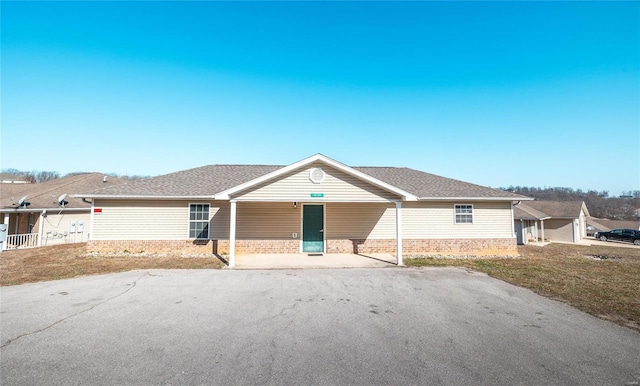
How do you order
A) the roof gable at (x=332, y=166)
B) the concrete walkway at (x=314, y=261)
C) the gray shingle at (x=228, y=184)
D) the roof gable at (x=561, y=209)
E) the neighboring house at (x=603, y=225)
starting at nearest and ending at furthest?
the concrete walkway at (x=314, y=261) < the roof gable at (x=332, y=166) < the gray shingle at (x=228, y=184) < the roof gable at (x=561, y=209) < the neighboring house at (x=603, y=225)

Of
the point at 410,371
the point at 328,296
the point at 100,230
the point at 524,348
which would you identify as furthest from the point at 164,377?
A: the point at 100,230

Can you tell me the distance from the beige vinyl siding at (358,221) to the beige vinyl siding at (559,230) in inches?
1076

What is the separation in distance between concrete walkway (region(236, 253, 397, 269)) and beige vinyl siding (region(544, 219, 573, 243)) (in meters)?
28.0

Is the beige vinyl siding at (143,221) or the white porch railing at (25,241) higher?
the beige vinyl siding at (143,221)

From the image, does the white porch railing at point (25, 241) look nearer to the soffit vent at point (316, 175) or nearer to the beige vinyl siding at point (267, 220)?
the beige vinyl siding at point (267, 220)

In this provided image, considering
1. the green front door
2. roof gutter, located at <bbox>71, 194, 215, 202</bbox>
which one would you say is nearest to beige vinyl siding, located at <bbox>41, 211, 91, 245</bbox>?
roof gutter, located at <bbox>71, 194, 215, 202</bbox>

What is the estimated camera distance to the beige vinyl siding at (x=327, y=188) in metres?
11.6

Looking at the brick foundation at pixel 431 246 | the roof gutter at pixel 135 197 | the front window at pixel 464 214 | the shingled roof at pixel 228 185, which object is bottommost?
the brick foundation at pixel 431 246

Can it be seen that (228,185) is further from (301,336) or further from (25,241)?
(25,241)

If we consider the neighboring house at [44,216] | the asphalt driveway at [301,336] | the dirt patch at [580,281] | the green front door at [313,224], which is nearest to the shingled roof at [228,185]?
the green front door at [313,224]

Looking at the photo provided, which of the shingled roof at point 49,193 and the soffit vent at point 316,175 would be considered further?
the shingled roof at point 49,193

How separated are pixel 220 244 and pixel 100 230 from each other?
5506mm

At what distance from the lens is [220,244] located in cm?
1355

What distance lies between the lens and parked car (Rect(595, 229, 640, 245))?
29134 mm
